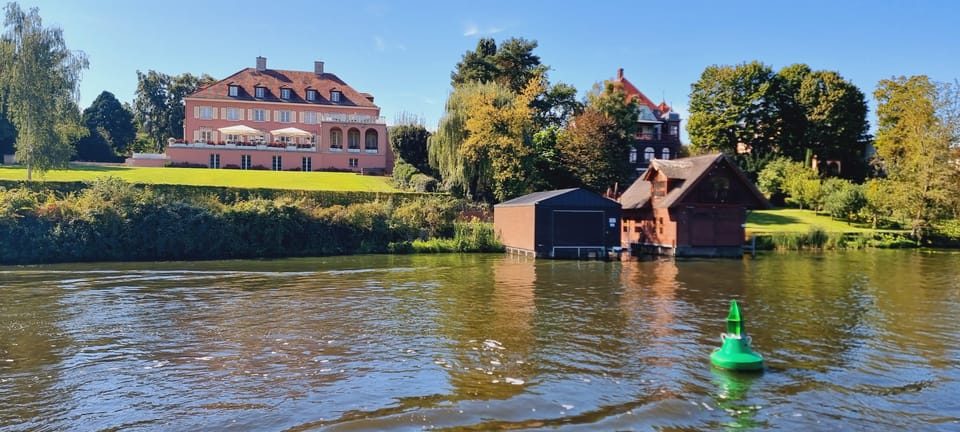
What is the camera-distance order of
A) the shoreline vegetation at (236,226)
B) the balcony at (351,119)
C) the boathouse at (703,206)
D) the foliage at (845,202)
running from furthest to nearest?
the balcony at (351,119) → the foliage at (845,202) → the boathouse at (703,206) → the shoreline vegetation at (236,226)

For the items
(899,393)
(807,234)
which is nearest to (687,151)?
(807,234)

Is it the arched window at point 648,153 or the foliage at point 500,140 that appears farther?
the arched window at point 648,153

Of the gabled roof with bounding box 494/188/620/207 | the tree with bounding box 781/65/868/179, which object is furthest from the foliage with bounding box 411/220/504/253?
the tree with bounding box 781/65/868/179

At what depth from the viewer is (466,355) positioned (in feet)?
35.2

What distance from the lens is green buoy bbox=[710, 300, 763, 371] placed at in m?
9.51

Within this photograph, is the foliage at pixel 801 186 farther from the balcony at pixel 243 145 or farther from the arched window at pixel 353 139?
the balcony at pixel 243 145

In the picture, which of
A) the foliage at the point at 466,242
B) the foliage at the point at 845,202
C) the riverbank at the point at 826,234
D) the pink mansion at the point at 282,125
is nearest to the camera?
the foliage at the point at 466,242

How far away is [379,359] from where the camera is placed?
10.5 metres

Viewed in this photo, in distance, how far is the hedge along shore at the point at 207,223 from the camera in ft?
94.8

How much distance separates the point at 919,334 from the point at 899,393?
16.7 ft

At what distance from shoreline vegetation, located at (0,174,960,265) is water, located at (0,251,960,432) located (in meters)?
8.40

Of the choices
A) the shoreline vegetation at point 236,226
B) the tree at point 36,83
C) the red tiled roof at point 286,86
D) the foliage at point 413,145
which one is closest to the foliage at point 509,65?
the foliage at point 413,145

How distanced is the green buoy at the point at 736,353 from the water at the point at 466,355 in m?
0.22

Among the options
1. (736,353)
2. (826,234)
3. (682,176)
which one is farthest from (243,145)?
(736,353)
